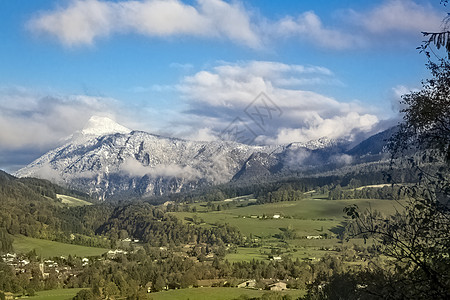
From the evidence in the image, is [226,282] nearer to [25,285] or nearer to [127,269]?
[127,269]

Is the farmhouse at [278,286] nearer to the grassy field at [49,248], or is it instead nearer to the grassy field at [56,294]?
the grassy field at [56,294]

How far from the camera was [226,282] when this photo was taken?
346 feet

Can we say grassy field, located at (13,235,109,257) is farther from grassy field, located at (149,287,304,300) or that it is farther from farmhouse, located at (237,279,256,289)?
farmhouse, located at (237,279,256,289)

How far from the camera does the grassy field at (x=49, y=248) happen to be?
472 ft

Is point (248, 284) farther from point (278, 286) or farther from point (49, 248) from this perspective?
point (49, 248)

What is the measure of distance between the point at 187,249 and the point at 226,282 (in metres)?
59.7

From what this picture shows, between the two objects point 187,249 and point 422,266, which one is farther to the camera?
point 187,249

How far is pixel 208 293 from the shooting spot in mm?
92188

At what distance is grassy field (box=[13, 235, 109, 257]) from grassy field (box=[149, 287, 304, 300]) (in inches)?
2326

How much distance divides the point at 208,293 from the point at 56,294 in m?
33.0

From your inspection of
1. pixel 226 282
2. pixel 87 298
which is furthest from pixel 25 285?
pixel 226 282

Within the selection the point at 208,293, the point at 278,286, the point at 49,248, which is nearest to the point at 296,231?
the point at 278,286

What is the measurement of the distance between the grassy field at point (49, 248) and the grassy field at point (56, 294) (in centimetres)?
4531

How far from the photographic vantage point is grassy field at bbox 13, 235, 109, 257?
472 ft
